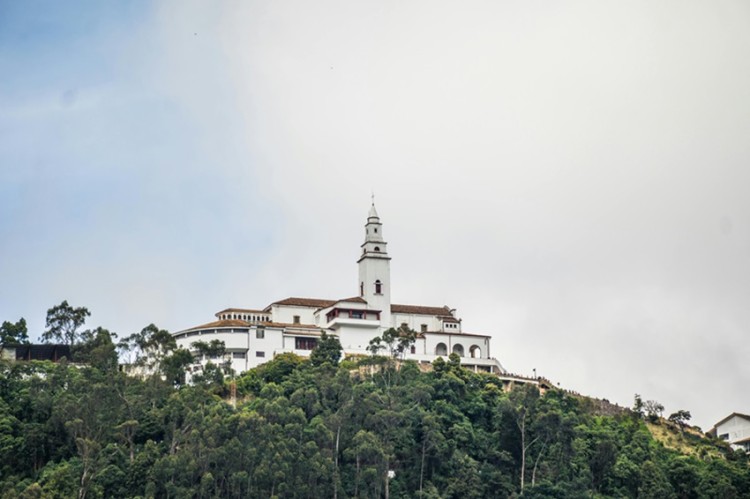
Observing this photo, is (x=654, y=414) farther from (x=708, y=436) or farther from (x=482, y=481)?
(x=482, y=481)

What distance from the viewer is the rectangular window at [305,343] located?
3275 inches

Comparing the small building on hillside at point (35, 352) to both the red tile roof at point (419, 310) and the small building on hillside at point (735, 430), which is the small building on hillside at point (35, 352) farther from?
the small building on hillside at point (735, 430)

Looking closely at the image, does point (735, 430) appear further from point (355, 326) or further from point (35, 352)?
point (35, 352)

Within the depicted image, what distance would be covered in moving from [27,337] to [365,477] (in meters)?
30.0

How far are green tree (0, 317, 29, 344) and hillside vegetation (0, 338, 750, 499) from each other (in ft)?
21.0

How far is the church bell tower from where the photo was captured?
88062mm

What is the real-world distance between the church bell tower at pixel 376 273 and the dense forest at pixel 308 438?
1155 centimetres

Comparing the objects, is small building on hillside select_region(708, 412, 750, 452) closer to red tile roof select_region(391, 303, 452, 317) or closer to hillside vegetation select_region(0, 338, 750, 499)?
hillside vegetation select_region(0, 338, 750, 499)

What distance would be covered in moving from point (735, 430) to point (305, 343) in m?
32.0

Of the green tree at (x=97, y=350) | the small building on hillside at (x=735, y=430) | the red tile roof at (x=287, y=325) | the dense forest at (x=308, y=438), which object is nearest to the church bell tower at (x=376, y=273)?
the red tile roof at (x=287, y=325)

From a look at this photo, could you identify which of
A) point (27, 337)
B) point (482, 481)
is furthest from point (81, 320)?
point (482, 481)

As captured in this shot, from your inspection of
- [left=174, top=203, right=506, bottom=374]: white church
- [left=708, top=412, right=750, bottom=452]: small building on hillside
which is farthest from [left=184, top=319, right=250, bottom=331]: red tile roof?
[left=708, top=412, right=750, bottom=452]: small building on hillside

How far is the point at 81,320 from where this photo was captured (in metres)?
82.2

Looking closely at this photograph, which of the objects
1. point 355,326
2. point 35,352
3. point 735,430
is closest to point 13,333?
point 35,352
